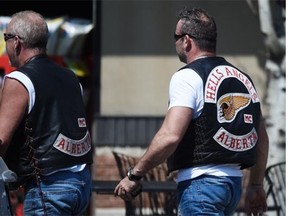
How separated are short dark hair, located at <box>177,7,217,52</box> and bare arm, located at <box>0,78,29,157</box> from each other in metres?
0.96

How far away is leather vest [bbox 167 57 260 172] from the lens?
15.1ft

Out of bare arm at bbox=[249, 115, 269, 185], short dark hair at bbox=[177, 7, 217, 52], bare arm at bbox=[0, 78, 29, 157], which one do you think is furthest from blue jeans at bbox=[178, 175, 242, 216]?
bare arm at bbox=[0, 78, 29, 157]

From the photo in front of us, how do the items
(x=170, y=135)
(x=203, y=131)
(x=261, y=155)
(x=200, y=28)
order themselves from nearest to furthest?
(x=170, y=135) → (x=203, y=131) → (x=200, y=28) → (x=261, y=155)

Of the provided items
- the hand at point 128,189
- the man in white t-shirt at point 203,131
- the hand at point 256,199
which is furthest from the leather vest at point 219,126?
the hand at point 256,199

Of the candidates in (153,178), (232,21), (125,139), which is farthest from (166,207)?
(232,21)

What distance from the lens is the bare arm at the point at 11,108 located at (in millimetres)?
4531

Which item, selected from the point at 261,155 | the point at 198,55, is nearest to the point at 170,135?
the point at 198,55

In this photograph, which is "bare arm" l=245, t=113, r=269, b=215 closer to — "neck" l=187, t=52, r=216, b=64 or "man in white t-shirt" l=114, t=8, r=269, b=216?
"man in white t-shirt" l=114, t=8, r=269, b=216

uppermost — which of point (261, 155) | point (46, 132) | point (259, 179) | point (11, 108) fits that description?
point (11, 108)

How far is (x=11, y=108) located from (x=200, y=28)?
1128 millimetres

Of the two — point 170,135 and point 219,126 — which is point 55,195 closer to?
point 170,135

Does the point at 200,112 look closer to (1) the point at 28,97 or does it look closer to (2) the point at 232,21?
(1) the point at 28,97

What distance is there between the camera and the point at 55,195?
465 centimetres

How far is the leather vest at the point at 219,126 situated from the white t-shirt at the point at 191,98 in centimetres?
3
